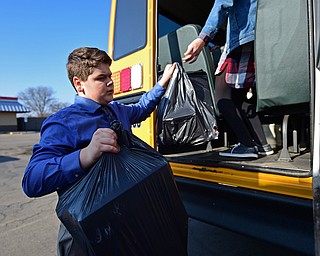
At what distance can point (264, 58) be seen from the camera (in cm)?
133

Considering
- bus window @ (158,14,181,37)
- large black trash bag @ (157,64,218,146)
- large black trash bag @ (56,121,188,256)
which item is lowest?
large black trash bag @ (56,121,188,256)

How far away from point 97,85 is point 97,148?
1.19 ft

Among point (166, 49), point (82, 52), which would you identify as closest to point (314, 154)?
point (82, 52)

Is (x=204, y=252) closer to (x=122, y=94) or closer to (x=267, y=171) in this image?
(x=267, y=171)

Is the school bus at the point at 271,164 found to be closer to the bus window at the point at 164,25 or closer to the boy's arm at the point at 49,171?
the boy's arm at the point at 49,171

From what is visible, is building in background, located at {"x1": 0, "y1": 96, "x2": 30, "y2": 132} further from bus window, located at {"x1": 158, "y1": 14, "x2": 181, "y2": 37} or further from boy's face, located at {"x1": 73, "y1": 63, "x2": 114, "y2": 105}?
boy's face, located at {"x1": 73, "y1": 63, "x2": 114, "y2": 105}

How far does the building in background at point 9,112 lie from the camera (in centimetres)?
3219

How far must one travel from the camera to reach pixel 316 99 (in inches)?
37.8

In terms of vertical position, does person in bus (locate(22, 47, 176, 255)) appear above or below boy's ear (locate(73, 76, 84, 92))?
below

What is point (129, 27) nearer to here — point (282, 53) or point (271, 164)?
point (282, 53)

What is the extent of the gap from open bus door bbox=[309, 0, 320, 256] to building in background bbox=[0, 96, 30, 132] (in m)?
37.0

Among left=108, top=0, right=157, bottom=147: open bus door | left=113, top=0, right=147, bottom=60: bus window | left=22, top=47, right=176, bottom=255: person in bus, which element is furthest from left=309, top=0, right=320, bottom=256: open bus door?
left=113, top=0, right=147, bottom=60: bus window

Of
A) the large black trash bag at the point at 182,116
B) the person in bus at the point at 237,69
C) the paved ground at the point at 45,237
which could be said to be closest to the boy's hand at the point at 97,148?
the person in bus at the point at 237,69

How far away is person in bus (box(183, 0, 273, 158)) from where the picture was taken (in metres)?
1.53
